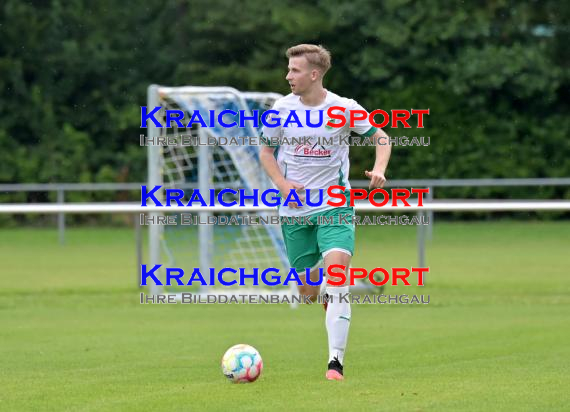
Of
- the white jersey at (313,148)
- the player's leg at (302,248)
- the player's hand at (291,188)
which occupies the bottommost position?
the player's leg at (302,248)

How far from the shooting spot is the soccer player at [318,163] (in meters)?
8.12

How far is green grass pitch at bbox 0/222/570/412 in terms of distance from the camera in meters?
7.28

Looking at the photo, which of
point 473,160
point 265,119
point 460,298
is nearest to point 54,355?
point 265,119

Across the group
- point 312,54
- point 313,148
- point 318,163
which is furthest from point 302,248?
point 312,54

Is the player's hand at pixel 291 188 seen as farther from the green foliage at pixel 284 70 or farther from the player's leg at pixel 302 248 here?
the green foliage at pixel 284 70

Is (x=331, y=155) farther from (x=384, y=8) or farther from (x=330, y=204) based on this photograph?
(x=384, y=8)

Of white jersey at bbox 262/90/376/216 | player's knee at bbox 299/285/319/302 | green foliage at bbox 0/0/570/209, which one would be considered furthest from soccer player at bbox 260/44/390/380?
green foliage at bbox 0/0/570/209

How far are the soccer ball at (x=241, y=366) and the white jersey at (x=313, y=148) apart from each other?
1.13 meters

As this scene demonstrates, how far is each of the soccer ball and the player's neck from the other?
178 cm

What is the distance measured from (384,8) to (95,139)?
361 inches

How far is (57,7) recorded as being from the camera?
33.0m

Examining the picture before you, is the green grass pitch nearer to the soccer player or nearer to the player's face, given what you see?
the soccer player

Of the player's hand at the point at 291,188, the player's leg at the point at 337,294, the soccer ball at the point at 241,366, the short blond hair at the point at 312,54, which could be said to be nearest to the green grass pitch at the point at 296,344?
the soccer ball at the point at 241,366

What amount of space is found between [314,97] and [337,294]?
139 centimetres
